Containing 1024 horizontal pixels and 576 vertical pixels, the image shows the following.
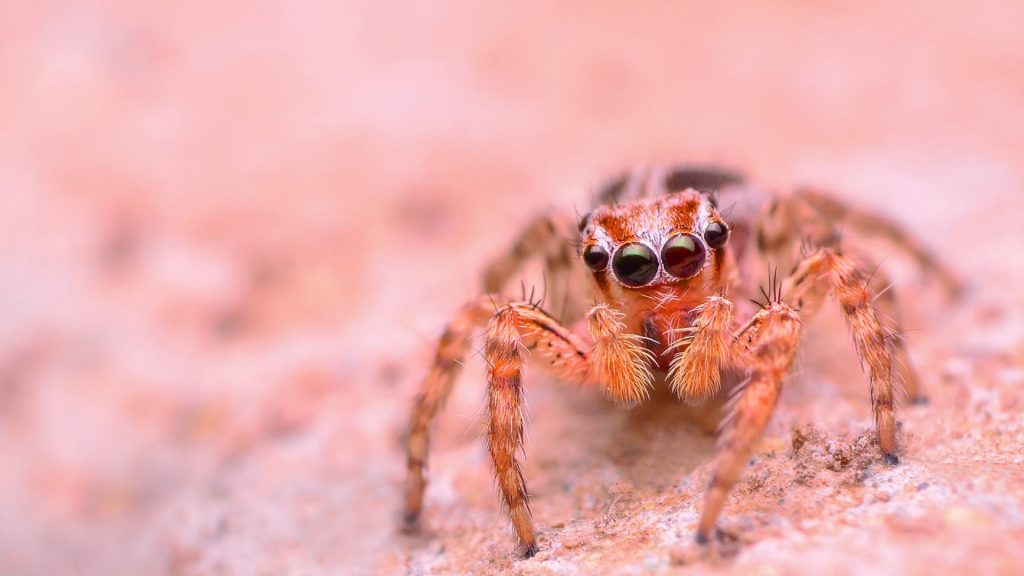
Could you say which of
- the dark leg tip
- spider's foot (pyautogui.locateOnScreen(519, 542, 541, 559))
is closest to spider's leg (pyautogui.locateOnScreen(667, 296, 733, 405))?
spider's foot (pyautogui.locateOnScreen(519, 542, 541, 559))

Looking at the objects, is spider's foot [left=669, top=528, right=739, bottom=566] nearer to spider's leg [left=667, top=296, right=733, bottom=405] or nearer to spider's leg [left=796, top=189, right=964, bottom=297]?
spider's leg [left=667, top=296, right=733, bottom=405]

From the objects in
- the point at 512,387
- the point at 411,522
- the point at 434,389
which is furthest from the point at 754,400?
the point at 411,522

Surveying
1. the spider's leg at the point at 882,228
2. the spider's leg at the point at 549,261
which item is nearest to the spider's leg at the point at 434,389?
the spider's leg at the point at 549,261

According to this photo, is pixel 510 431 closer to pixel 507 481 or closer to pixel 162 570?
pixel 507 481

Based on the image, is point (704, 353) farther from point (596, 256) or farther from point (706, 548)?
point (706, 548)

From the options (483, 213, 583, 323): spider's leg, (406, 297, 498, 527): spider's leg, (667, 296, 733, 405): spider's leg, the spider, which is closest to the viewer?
the spider

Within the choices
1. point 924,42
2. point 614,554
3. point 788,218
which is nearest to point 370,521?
point 614,554

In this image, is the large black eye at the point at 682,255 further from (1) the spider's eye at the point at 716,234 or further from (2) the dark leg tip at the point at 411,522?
(2) the dark leg tip at the point at 411,522
